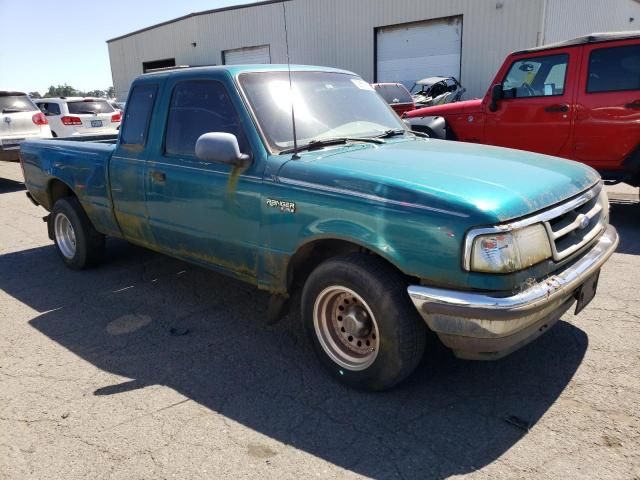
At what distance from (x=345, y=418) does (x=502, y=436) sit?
828mm

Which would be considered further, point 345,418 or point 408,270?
point 345,418

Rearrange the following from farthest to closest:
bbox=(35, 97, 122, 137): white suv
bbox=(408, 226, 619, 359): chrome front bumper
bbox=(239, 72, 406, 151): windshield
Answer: bbox=(35, 97, 122, 137): white suv < bbox=(239, 72, 406, 151): windshield < bbox=(408, 226, 619, 359): chrome front bumper

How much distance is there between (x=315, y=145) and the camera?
3.45 metres

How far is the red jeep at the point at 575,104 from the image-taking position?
6551 mm

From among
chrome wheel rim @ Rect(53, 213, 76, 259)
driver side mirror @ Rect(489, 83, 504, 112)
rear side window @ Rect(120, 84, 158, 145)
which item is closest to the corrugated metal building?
driver side mirror @ Rect(489, 83, 504, 112)

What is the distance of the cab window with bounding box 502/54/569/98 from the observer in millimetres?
7059

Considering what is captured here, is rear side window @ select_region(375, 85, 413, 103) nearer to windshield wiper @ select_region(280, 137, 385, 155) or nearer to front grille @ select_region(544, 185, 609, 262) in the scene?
windshield wiper @ select_region(280, 137, 385, 155)

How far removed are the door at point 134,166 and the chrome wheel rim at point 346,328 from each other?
1959mm

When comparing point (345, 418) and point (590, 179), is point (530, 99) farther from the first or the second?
point (345, 418)

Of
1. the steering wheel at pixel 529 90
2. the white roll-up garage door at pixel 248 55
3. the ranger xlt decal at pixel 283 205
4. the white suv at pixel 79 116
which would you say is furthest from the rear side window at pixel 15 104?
the white roll-up garage door at pixel 248 55

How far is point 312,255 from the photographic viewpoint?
3.39 meters

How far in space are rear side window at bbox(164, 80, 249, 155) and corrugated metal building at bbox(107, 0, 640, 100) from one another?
33.3 feet

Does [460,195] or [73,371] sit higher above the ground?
[460,195]

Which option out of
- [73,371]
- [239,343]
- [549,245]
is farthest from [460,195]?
[73,371]
